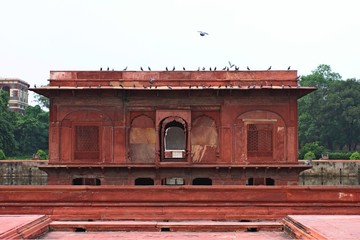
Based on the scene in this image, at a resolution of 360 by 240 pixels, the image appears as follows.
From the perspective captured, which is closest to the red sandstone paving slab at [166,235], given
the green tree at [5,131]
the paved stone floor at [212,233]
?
the paved stone floor at [212,233]

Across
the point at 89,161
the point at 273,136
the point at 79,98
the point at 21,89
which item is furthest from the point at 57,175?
the point at 21,89

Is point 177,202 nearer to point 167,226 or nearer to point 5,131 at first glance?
point 167,226

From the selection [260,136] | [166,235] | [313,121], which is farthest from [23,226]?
[313,121]

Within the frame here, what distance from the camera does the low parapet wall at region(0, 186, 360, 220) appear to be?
35.0 ft

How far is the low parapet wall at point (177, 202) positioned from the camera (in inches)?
420

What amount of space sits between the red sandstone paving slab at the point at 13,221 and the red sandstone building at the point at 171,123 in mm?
12610

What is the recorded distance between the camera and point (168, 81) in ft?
78.8

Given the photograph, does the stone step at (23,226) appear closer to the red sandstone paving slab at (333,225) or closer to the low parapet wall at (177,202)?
the low parapet wall at (177,202)

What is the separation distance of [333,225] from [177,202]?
3.30m

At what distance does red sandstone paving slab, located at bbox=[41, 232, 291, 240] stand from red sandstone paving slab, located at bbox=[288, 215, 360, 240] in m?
0.56

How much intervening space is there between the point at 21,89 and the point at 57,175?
6688 centimetres

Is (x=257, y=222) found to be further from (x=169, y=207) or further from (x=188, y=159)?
(x=188, y=159)

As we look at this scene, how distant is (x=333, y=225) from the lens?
9.14 m

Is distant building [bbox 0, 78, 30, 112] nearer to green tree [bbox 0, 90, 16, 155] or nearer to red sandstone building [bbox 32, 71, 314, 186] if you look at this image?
green tree [bbox 0, 90, 16, 155]
